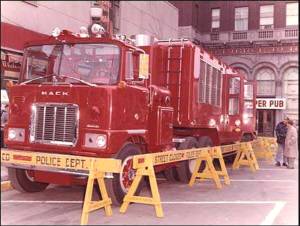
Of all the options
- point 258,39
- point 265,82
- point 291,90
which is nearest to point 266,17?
point 258,39

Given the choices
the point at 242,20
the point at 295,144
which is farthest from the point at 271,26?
the point at 295,144

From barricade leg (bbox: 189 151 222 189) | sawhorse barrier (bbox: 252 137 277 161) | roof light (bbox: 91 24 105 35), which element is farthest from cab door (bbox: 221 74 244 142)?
roof light (bbox: 91 24 105 35)

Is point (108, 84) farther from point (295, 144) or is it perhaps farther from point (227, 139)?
point (295, 144)

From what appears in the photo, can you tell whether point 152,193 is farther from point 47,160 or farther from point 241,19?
point 241,19

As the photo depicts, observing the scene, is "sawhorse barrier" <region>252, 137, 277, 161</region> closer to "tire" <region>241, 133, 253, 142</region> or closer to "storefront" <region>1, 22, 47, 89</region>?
"tire" <region>241, 133, 253, 142</region>

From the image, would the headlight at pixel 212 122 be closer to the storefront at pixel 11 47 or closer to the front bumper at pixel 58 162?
the front bumper at pixel 58 162

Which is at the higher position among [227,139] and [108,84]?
[108,84]

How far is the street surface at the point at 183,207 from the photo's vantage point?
24.9 feet

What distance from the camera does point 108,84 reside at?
8367 millimetres

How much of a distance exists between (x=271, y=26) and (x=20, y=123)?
1313 inches

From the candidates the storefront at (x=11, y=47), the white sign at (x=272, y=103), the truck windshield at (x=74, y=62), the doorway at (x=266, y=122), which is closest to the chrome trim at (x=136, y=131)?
the truck windshield at (x=74, y=62)

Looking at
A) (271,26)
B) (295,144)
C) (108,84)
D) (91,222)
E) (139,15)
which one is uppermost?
(271,26)

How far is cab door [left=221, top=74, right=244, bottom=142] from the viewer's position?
1414 cm

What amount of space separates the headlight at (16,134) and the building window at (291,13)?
33146 millimetres
